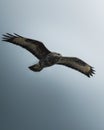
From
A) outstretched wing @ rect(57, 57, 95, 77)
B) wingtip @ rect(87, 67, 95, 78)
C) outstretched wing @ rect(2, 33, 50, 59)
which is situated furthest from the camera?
wingtip @ rect(87, 67, 95, 78)

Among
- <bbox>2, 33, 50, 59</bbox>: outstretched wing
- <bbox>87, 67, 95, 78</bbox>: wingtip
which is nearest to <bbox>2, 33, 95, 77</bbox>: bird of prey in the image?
<bbox>2, 33, 50, 59</bbox>: outstretched wing

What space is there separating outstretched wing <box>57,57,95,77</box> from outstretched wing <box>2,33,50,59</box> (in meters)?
0.11

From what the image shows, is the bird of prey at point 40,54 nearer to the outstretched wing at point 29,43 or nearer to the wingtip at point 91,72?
the outstretched wing at point 29,43

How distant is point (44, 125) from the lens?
335 centimetres

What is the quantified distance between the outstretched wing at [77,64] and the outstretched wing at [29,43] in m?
0.11

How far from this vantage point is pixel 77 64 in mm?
3322

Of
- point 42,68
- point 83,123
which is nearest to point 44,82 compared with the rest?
point 42,68

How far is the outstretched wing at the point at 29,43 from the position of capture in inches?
125

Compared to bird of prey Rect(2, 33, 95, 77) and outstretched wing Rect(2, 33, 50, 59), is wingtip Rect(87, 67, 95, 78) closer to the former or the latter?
bird of prey Rect(2, 33, 95, 77)

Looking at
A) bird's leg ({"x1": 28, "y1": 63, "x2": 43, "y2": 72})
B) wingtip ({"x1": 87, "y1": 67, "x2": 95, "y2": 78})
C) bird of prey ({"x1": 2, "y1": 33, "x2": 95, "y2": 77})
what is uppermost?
wingtip ({"x1": 87, "y1": 67, "x2": 95, "y2": 78})

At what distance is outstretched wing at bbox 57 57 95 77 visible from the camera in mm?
3273

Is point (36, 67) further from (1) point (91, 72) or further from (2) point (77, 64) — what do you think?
(1) point (91, 72)

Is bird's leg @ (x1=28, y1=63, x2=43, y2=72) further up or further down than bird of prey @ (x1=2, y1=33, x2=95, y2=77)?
further down

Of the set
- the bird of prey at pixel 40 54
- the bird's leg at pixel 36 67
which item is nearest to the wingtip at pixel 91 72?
the bird of prey at pixel 40 54
